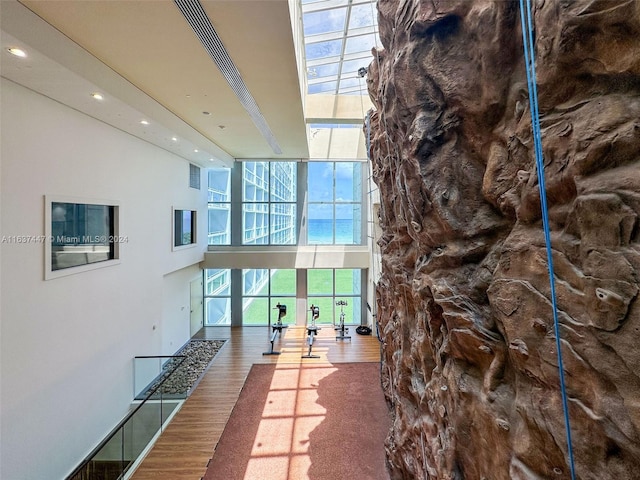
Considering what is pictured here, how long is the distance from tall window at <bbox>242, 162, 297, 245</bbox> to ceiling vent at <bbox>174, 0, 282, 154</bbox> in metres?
4.98

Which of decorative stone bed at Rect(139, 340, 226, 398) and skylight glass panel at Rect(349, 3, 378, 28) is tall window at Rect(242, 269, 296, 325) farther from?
skylight glass panel at Rect(349, 3, 378, 28)

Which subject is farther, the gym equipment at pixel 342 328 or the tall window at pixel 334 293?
the tall window at pixel 334 293

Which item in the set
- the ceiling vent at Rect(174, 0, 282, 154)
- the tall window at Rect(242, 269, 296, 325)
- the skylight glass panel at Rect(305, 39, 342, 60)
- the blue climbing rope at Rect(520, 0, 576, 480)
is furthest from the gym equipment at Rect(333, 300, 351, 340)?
the blue climbing rope at Rect(520, 0, 576, 480)

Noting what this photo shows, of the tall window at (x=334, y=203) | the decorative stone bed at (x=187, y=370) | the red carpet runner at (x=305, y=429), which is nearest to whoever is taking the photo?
the red carpet runner at (x=305, y=429)

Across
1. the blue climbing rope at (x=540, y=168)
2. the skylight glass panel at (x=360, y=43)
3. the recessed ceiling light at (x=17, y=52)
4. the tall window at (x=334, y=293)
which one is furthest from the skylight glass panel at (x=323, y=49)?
the tall window at (x=334, y=293)

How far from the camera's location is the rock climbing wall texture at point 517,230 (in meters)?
1.33

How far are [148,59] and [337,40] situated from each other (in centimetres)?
450

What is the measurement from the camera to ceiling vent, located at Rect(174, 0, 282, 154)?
292cm

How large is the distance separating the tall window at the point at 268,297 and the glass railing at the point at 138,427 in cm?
400

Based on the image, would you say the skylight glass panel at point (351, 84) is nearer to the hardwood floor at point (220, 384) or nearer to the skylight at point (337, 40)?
the skylight at point (337, 40)

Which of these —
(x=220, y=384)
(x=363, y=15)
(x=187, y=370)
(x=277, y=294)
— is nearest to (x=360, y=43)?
(x=363, y=15)

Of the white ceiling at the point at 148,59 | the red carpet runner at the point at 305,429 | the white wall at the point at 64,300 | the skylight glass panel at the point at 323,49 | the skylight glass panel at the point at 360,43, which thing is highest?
the skylight glass panel at the point at 360,43

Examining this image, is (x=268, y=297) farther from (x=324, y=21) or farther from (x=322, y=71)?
(x=324, y=21)

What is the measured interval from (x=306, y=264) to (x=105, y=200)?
6.45m
